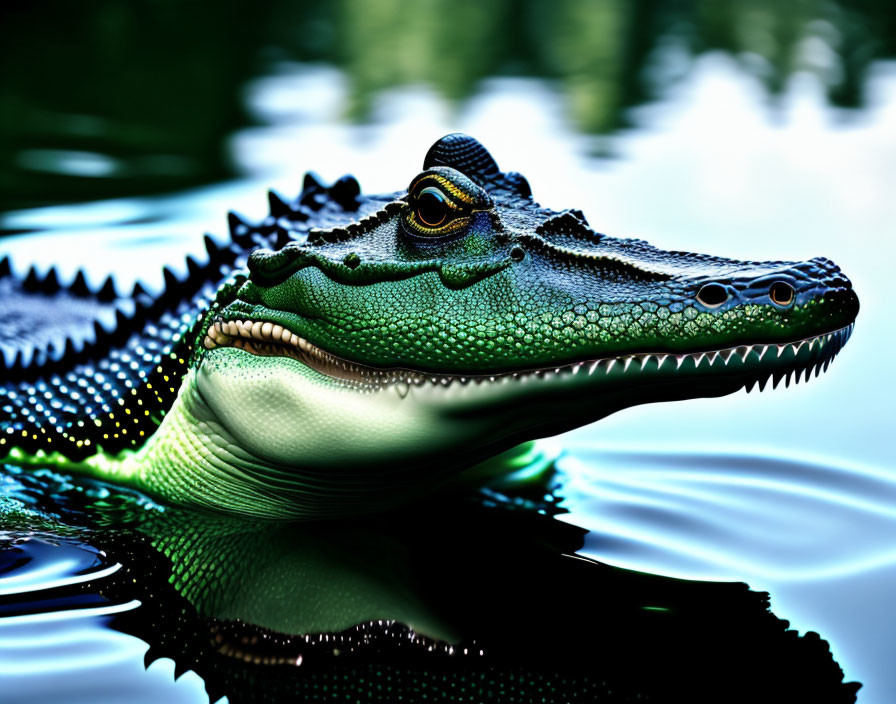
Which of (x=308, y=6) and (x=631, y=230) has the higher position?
(x=308, y=6)

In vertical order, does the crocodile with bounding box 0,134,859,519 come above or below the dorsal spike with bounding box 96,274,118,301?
below

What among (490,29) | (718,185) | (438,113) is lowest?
(718,185)

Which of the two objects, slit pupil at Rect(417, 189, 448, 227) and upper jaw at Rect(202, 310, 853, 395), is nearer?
upper jaw at Rect(202, 310, 853, 395)

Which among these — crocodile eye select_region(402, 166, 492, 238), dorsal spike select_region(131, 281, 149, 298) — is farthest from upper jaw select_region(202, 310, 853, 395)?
dorsal spike select_region(131, 281, 149, 298)

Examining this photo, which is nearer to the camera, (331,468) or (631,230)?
(331,468)

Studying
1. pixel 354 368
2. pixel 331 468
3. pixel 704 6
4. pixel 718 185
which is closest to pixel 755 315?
pixel 354 368

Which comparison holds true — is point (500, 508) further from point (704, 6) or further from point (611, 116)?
point (704, 6)

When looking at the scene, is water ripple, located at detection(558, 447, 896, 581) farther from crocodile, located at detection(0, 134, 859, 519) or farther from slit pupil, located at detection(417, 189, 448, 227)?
slit pupil, located at detection(417, 189, 448, 227)
